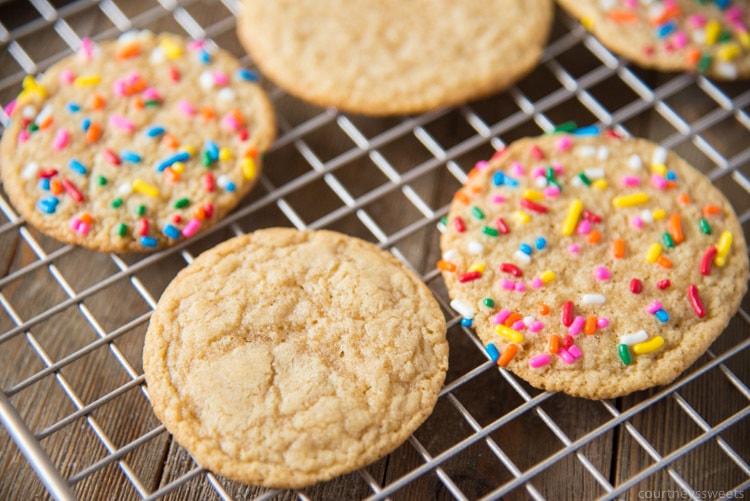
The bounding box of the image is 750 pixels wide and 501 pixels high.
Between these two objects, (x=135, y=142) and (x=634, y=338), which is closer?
(x=634, y=338)

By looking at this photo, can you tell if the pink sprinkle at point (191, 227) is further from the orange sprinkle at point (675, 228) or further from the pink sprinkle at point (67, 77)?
the orange sprinkle at point (675, 228)

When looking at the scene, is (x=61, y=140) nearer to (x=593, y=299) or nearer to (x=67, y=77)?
(x=67, y=77)

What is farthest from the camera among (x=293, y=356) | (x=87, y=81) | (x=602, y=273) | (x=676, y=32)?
(x=676, y=32)

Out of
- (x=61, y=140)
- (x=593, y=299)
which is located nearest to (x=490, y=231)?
(x=593, y=299)

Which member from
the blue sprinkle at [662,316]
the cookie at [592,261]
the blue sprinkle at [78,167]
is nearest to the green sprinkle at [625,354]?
the cookie at [592,261]

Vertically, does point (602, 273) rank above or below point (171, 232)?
below

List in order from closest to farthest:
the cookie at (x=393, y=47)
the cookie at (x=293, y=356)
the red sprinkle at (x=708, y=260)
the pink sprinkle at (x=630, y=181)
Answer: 1. the cookie at (x=293, y=356)
2. the red sprinkle at (x=708, y=260)
3. the pink sprinkle at (x=630, y=181)
4. the cookie at (x=393, y=47)

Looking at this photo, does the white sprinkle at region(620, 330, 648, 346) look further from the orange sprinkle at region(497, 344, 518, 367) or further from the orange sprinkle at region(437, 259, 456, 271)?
the orange sprinkle at region(437, 259, 456, 271)

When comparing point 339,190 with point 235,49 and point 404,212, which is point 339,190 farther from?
point 235,49

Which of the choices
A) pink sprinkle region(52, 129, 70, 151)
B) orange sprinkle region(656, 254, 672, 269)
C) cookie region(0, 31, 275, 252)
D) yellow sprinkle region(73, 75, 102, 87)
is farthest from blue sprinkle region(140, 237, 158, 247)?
orange sprinkle region(656, 254, 672, 269)
